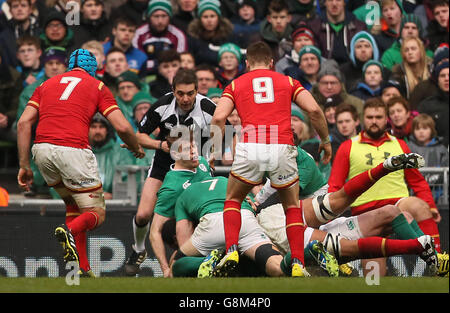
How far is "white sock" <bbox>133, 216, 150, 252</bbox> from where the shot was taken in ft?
30.0

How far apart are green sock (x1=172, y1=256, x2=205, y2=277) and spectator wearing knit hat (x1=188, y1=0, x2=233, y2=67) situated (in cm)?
537

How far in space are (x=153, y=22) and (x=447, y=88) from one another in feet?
13.1

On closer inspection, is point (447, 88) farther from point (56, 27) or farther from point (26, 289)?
point (26, 289)

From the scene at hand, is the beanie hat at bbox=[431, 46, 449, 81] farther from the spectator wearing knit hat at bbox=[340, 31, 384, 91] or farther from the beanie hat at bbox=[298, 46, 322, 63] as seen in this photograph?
the beanie hat at bbox=[298, 46, 322, 63]

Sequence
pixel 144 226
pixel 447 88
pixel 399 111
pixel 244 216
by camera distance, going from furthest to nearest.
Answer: pixel 447 88
pixel 399 111
pixel 144 226
pixel 244 216

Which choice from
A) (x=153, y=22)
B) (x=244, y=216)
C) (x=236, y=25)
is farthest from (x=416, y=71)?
(x=244, y=216)

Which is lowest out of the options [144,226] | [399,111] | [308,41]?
[144,226]

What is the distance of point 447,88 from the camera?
495 inches

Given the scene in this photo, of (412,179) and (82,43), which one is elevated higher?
(82,43)

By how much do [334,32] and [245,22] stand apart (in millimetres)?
1246

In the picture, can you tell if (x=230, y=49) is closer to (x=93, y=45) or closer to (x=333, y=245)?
(x=93, y=45)

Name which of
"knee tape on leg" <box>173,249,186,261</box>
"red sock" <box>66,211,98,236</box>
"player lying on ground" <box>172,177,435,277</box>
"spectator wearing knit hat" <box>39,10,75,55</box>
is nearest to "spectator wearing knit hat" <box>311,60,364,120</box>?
"spectator wearing knit hat" <box>39,10,75,55</box>

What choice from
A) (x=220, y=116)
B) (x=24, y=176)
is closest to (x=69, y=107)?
(x=24, y=176)

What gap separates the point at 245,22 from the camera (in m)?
13.3
